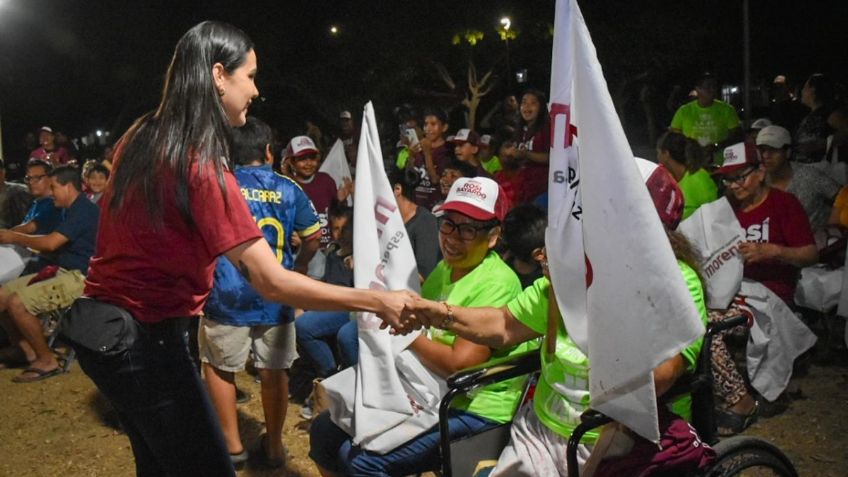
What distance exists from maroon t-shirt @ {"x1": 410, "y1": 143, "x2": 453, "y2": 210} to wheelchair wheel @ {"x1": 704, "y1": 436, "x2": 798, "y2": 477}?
4.94 m

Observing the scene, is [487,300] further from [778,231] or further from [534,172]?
[534,172]

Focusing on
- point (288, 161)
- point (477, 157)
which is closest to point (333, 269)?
point (288, 161)

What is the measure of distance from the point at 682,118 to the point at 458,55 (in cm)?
2159

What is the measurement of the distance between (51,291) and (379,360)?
5.29 metres

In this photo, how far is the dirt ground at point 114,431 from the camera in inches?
191

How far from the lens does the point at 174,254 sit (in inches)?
101

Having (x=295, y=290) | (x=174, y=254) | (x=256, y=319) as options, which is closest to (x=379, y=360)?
(x=295, y=290)

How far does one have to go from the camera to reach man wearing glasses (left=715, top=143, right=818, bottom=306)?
505 centimetres

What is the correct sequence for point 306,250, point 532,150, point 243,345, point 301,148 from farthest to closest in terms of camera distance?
point 301,148 < point 532,150 < point 306,250 < point 243,345

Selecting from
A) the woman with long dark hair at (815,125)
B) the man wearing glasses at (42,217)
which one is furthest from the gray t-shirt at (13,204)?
the woman with long dark hair at (815,125)

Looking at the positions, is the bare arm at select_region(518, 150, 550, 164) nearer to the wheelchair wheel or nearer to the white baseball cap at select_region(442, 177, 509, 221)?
the white baseball cap at select_region(442, 177, 509, 221)

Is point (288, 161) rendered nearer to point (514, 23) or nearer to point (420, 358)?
point (420, 358)

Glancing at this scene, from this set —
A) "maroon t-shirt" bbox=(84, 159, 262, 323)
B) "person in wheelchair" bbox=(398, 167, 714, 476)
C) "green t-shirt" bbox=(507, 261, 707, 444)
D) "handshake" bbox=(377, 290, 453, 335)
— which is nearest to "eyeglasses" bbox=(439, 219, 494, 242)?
"person in wheelchair" bbox=(398, 167, 714, 476)

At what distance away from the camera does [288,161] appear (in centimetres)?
762
